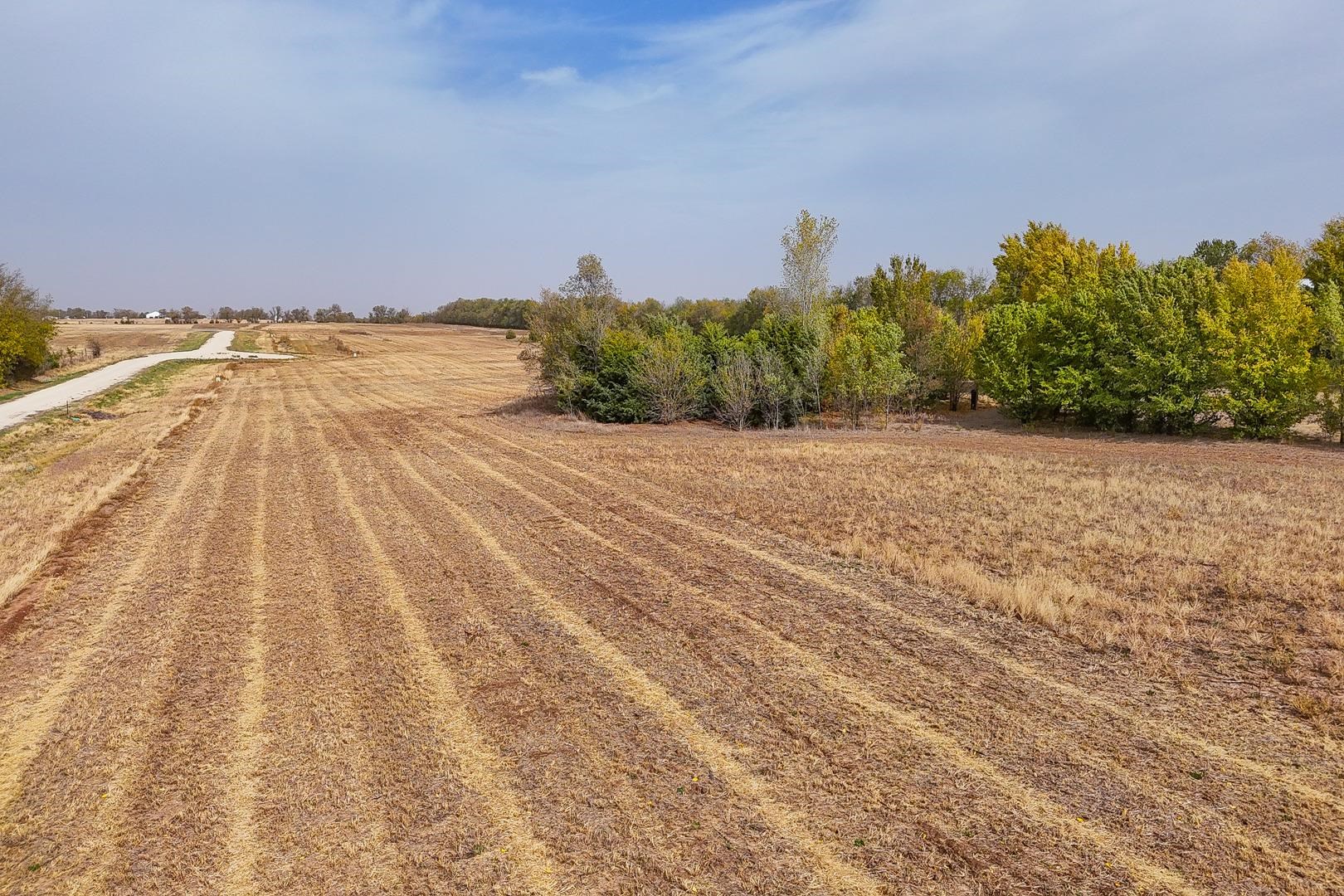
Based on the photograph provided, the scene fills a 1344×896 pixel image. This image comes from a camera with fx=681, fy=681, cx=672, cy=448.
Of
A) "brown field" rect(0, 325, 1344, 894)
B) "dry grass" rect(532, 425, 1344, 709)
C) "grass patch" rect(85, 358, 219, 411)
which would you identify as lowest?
"brown field" rect(0, 325, 1344, 894)

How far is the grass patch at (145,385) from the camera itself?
31.6 meters

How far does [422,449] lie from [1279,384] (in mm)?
28094

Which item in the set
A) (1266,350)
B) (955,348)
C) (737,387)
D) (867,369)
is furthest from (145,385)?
(1266,350)

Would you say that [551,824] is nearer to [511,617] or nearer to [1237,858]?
[511,617]

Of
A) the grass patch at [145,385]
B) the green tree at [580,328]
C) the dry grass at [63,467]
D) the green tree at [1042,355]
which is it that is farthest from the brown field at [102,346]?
the green tree at [1042,355]

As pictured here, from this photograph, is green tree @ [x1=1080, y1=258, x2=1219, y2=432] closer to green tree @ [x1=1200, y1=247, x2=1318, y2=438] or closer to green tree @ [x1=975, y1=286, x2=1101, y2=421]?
green tree @ [x1=1200, y1=247, x2=1318, y2=438]

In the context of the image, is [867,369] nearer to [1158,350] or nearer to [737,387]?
[737,387]

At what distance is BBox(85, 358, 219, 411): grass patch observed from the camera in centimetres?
3155

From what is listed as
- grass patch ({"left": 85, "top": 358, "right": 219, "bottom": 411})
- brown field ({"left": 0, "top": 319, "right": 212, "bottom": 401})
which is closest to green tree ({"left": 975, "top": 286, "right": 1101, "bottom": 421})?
grass patch ({"left": 85, "top": 358, "right": 219, "bottom": 411})

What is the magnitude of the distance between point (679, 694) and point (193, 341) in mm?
86210

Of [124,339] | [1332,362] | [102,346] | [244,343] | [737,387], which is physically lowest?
[737,387]

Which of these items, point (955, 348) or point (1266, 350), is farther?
point (955, 348)

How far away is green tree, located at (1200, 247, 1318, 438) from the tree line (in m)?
0.05

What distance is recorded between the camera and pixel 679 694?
6.93 meters
